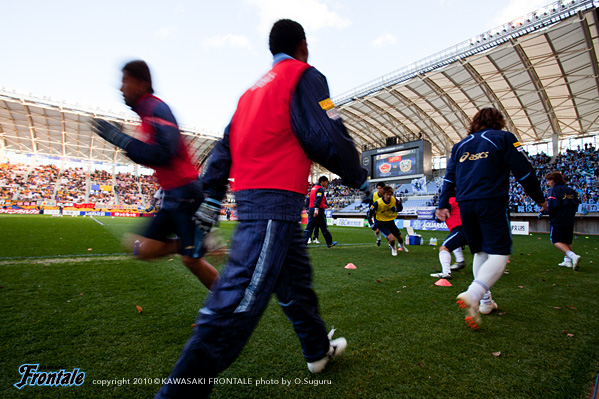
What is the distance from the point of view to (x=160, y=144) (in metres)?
1.91

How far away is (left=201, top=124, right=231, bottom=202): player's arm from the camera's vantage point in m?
1.58

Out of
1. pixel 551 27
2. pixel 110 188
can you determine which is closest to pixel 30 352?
pixel 551 27

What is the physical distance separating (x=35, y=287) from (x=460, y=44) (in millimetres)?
26125

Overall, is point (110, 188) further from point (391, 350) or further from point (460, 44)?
point (391, 350)

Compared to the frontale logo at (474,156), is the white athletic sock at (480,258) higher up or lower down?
lower down

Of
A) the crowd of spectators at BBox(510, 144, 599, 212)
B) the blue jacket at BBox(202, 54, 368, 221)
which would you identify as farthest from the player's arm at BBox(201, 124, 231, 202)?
the crowd of spectators at BBox(510, 144, 599, 212)

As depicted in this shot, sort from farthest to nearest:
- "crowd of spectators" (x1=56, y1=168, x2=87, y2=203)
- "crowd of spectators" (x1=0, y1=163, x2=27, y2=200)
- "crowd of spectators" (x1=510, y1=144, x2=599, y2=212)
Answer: "crowd of spectators" (x1=56, y1=168, x2=87, y2=203) → "crowd of spectators" (x1=0, y1=163, x2=27, y2=200) → "crowd of spectators" (x1=510, y1=144, x2=599, y2=212)

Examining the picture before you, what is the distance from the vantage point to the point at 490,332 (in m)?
2.39

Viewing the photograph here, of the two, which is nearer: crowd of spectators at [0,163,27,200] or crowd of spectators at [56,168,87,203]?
crowd of spectators at [0,163,27,200]

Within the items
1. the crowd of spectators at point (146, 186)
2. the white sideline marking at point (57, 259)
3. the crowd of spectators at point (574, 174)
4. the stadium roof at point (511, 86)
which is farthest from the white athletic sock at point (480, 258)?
the crowd of spectators at point (146, 186)

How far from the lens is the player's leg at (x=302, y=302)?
143 centimetres

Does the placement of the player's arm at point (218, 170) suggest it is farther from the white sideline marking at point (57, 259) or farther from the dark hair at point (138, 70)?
the white sideline marking at point (57, 259)

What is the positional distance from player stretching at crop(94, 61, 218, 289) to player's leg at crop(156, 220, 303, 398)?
1.02 m

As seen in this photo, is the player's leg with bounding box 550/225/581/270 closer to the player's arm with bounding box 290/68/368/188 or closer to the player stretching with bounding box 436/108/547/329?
the player stretching with bounding box 436/108/547/329
